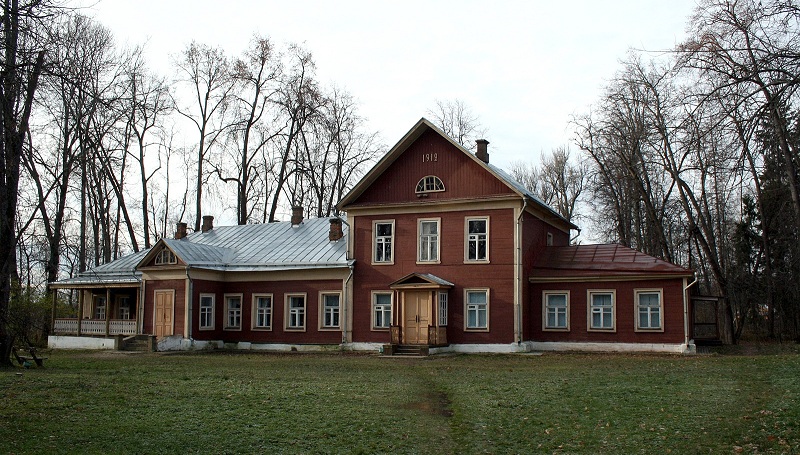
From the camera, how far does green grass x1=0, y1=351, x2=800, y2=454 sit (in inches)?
387

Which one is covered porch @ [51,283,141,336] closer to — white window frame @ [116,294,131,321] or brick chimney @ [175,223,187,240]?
white window frame @ [116,294,131,321]

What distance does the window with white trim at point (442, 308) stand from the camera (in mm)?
26438

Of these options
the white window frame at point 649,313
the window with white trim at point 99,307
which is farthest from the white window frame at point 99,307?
the white window frame at point 649,313

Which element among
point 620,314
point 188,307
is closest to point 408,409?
point 620,314

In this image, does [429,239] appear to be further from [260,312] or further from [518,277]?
[260,312]

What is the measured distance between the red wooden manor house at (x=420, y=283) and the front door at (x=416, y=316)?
0.13 ft

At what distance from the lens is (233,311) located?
3119 centimetres

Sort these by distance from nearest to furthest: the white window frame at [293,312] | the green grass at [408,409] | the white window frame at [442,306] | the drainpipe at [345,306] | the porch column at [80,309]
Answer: the green grass at [408,409] < the white window frame at [442,306] < the drainpipe at [345,306] < the white window frame at [293,312] < the porch column at [80,309]

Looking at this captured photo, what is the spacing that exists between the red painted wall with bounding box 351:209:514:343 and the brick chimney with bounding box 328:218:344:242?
2.56 meters

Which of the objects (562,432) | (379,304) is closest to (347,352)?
(379,304)

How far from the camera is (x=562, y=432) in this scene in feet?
34.8

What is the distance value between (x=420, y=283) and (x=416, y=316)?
1.25 metres

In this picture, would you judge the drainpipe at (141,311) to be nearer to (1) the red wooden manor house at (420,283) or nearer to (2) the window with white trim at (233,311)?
(1) the red wooden manor house at (420,283)

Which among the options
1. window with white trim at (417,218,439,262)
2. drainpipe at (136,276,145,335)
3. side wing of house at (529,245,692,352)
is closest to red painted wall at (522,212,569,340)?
side wing of house at (529,245,692,352)
